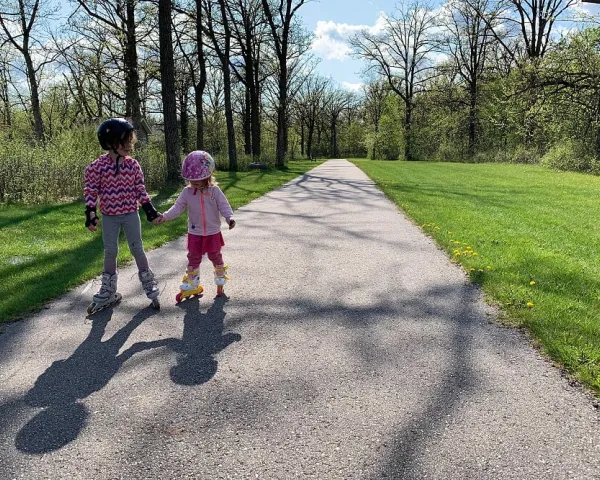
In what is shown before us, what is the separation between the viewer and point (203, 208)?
14.3 feet

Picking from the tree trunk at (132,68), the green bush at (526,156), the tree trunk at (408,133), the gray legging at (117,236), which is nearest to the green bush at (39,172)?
the tree trunk at (132,68)

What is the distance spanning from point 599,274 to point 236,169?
2109 centimetres

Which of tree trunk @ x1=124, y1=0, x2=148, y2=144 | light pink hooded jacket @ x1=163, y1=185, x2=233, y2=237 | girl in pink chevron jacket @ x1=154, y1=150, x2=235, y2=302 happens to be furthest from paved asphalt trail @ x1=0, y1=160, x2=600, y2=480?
tree trunk @ x1=124, y1=0, x2=148, y2=144

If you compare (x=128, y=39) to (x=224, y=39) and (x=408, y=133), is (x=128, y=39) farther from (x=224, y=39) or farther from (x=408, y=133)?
(x=408, y=133)

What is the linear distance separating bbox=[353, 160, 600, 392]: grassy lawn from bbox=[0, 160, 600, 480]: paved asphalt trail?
284 mm

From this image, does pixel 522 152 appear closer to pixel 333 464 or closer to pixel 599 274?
pixel 599 274

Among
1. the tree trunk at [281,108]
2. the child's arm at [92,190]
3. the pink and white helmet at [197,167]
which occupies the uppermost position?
the tree trunk at [281,108]

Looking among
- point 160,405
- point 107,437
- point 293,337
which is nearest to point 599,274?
point 293,337

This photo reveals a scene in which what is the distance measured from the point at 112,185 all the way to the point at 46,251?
3.10 metres

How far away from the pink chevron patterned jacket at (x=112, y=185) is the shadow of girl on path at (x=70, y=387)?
1.08m

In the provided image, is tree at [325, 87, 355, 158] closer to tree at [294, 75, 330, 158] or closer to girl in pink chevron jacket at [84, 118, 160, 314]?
tree at [294, 75, 330, 158]

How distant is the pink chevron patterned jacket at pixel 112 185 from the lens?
3910mm

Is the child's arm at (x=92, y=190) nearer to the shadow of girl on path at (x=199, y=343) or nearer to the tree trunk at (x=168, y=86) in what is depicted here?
the shadow of girl on path at (x=199, y=343)

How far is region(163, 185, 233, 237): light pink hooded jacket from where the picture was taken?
435 cm
